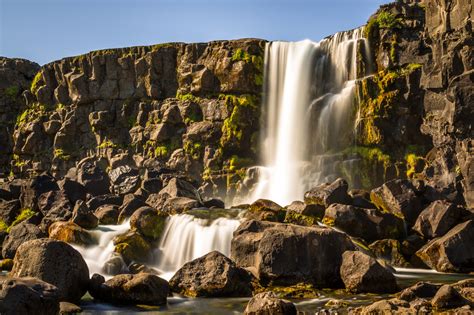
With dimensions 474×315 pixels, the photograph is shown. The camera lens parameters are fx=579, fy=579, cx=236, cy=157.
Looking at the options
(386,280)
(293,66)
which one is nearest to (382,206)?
(386,280)

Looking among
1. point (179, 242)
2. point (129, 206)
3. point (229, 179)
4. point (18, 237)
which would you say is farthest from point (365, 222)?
point (229, 179)

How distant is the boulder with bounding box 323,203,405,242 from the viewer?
1013 inches

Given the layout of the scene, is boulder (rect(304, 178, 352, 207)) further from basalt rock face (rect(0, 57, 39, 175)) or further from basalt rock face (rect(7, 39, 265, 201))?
basalt rock face (rect(0, 57, 39, 175))

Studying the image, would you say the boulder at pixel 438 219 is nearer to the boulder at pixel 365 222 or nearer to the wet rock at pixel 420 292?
the boulder at pixel 365 222

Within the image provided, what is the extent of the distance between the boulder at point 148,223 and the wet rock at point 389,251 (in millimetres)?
9312

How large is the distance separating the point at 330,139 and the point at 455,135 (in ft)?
33.2

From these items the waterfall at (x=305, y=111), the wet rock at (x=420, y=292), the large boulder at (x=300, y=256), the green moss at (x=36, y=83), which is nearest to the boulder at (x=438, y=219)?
the large boulder at (x=300, y=256)

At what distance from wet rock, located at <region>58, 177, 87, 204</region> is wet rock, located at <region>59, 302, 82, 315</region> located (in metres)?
17.2

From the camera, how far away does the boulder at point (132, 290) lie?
16.6m

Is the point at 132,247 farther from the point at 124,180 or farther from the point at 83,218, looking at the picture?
the point at 124,180

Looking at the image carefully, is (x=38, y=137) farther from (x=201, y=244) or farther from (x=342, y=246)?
(x=342, y=246)

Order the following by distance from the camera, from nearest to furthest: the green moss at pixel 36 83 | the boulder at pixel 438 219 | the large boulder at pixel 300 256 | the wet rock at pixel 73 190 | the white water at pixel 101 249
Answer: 1. the large boulder at pixel 300 256
2. the white water at pixel 101 249
3. the boulder at pixel 438 219
4. the wet rock at pixel 73 190
5. the green moss at pixel 36 83

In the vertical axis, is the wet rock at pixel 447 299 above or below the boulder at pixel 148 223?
below

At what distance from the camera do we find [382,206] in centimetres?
2909
